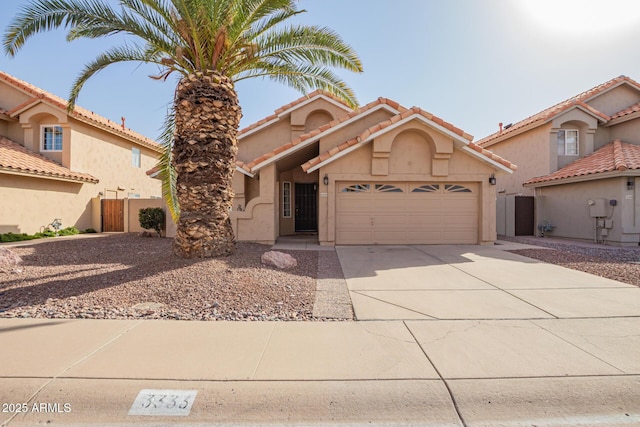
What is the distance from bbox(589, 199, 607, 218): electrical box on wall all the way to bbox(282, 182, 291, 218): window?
1301 centimetres

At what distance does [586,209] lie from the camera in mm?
13766

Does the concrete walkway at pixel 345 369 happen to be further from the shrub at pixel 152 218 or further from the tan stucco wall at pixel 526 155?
the tan stucco wall at pixel 526 155

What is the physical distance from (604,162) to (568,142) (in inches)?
133

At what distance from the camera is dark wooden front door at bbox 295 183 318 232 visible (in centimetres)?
1647

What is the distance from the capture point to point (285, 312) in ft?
16.4

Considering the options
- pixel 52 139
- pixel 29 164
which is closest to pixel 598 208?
pixel 29 164

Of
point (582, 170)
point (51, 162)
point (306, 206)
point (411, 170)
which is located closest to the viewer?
point (411, 170)

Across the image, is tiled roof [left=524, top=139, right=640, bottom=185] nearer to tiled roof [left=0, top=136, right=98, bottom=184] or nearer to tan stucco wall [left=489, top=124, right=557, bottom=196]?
tan stucco wall [left=489, top=124, right=557, bottom=196]

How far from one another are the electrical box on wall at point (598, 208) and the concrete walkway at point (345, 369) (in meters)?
9.82

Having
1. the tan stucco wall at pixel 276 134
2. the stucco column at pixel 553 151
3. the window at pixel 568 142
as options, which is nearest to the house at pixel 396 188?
the tan stucco wall at pixel 276 134

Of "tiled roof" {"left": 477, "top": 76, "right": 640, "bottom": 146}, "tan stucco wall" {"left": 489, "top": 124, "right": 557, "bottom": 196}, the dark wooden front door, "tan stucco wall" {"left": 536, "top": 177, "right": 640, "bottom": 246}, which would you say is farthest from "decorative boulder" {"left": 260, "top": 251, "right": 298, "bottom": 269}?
"tiled roof" {"left": 477, "top": 76, "right": 640, "bottom": 146}

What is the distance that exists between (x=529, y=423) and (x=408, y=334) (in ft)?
5.36

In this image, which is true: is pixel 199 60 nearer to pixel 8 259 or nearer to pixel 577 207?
pixel 8 259

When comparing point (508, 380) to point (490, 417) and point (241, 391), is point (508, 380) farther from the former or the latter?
point (241, 391)
